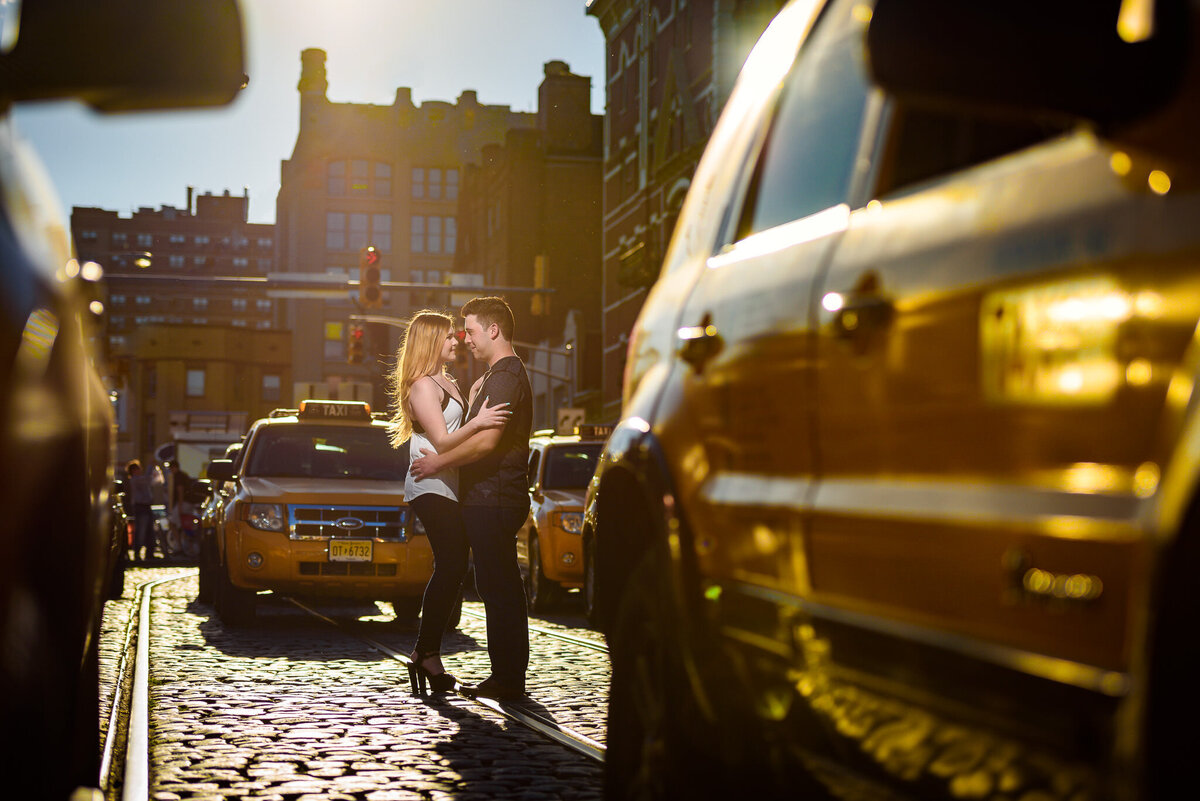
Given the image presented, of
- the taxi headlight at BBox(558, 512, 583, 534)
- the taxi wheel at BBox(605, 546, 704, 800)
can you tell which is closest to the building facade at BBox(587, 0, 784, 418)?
the taxi headlight at BBox(558, 512, 583, 534)

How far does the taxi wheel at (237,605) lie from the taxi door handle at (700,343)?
9607 mm

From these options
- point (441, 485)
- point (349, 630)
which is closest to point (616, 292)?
point (349, 630)

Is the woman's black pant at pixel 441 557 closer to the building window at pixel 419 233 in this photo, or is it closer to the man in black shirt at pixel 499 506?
the man in black shirt at pixel 499 506

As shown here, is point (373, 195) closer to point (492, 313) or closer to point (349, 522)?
point (349, 522)

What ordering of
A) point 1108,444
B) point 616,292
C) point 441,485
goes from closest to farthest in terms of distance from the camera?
1. point 1108,444
2. point 441,485
3. point 616,292

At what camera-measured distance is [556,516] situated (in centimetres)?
1612

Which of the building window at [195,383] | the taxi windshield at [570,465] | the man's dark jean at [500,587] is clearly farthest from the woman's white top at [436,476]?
the building window at [195,383]

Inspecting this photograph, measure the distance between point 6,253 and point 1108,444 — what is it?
1.61m

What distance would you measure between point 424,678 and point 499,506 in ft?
3.48

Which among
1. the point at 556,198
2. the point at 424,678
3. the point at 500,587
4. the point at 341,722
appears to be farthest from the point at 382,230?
the point at 341,722

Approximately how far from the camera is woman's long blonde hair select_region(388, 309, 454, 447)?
843cm

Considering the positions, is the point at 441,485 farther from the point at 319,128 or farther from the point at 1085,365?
the point at 319,128

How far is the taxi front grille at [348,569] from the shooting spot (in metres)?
13.0

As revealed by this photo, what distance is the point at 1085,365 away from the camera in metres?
2.10
